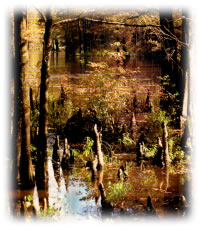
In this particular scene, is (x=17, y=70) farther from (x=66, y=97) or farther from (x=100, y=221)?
(x=66, y=97)

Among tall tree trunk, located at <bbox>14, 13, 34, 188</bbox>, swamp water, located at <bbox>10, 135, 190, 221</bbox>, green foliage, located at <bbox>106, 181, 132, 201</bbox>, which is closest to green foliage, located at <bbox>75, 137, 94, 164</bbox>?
swamp water, located at <bbox>10, 135, 190, 221</bbox>

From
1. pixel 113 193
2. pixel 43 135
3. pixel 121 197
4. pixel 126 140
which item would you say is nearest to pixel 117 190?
pixel 113 193

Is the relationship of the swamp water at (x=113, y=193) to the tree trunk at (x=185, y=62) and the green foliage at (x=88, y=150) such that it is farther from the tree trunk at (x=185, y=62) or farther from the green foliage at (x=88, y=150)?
the tree trunk at (x=185, y=62)

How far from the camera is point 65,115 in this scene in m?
16.3

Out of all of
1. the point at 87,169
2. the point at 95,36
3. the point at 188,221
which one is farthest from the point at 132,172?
the point at 95,36

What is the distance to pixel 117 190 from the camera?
876 centimetres

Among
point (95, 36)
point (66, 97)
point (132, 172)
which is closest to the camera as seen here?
point (132, 172)

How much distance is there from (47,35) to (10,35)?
882 millimetres

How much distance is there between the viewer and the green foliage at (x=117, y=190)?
8445 mm

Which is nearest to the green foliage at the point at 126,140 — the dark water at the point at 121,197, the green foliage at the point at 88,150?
the dark water at the point at 121,197

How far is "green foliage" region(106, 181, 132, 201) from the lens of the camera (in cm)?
845

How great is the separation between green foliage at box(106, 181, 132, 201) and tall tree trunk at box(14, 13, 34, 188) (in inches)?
77.0

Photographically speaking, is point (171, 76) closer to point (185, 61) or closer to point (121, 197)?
point (185, 61)

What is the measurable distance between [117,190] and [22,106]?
306 centimetres
